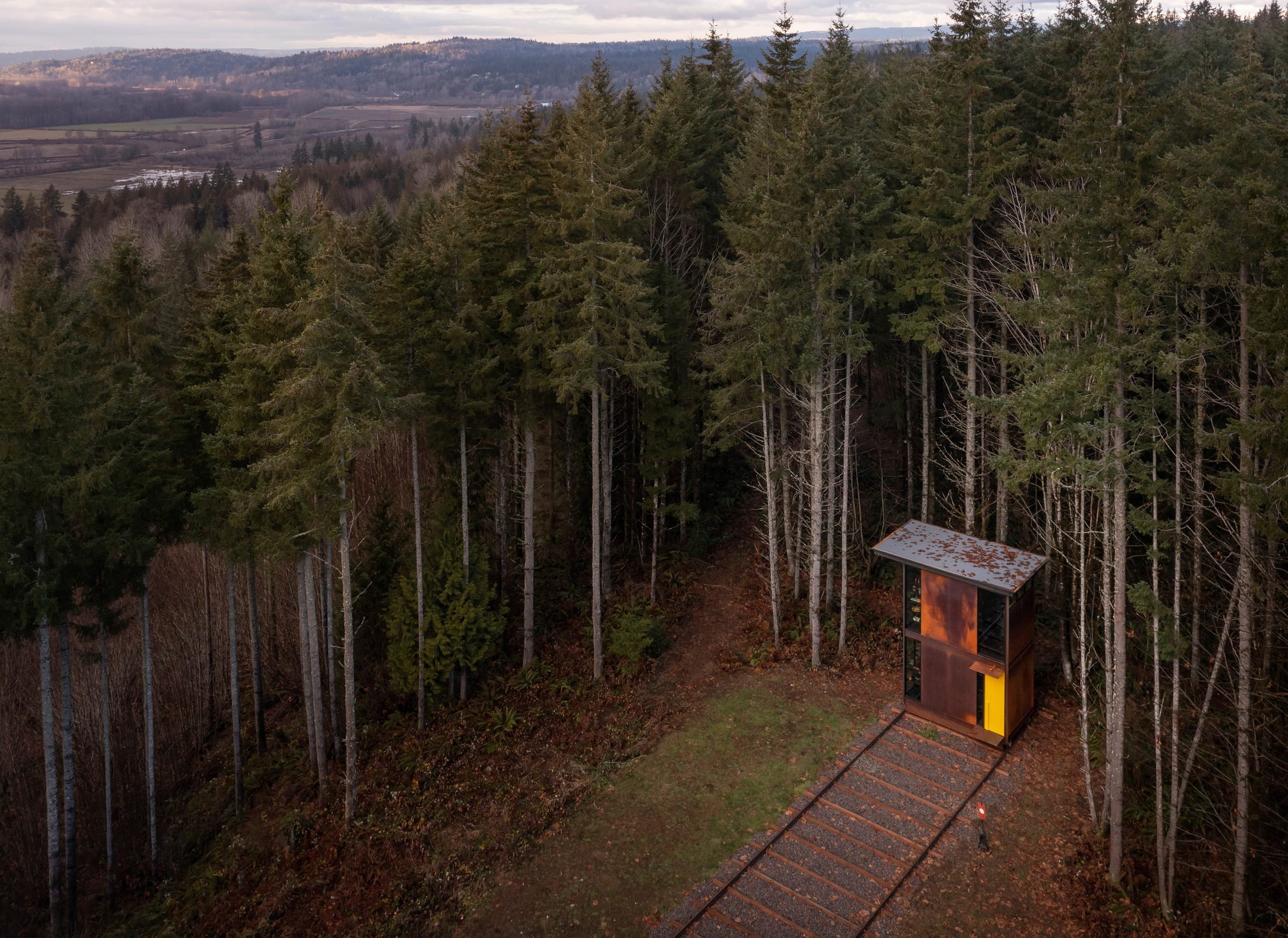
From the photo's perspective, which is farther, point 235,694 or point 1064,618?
point 235,694

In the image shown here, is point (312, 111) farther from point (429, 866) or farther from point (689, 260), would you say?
point (429, 866)

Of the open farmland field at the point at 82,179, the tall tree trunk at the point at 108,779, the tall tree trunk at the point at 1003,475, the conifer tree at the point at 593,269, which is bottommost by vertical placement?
the tall tree trunk at the point at 108,779

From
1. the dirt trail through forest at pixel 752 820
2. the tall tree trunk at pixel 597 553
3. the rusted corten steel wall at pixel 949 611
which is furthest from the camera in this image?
the tall tree trunk at pixel 597 553

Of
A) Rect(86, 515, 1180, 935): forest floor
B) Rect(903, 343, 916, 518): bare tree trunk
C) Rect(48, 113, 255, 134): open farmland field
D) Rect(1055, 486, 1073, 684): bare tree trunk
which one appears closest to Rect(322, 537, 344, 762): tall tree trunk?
Rect(86, 515, 1180, 935): forest floor

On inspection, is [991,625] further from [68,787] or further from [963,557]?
[68,787]

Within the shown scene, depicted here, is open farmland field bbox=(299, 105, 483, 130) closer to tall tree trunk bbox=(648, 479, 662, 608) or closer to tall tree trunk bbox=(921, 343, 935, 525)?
tall tree trunk bbox=(648, 479, 662, 608)

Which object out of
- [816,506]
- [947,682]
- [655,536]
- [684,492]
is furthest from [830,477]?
[947,682]

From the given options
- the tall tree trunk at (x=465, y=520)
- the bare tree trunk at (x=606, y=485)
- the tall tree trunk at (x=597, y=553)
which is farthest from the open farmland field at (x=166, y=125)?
the tall tree trunk at (x=597, y=553)

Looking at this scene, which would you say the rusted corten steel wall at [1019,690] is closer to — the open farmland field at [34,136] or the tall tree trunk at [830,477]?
the tall tree trunk at [830,477]
